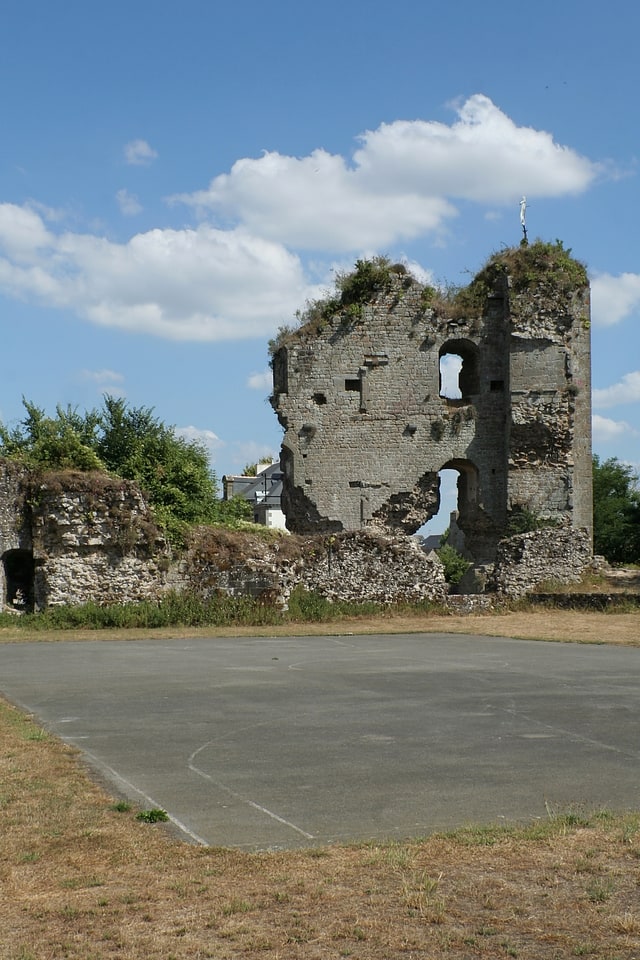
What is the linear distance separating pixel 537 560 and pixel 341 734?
19509mm

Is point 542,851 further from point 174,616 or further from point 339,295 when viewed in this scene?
point 339,295

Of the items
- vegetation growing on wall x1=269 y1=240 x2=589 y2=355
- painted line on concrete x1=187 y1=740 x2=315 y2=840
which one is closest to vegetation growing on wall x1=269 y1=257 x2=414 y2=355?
vegetation growing on wall x1=269 y1=240 x2=589 y2=355

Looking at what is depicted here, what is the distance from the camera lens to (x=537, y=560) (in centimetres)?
2720

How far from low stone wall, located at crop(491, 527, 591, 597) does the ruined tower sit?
209 centimetres

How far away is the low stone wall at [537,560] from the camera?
1061 inches

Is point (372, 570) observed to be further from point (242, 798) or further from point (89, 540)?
point (242, 798)

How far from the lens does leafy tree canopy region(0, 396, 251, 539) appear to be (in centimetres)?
2306

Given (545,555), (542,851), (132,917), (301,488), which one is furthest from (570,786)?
(301,488)

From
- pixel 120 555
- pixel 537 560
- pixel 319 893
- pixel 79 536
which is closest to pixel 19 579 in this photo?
pixel 79 536

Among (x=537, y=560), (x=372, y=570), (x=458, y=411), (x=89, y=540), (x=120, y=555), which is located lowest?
(x=372, y=570)

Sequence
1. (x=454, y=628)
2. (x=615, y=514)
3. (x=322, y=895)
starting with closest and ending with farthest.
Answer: (x=322, y=895)
(x=454, y=628)
(x=615, y=514)

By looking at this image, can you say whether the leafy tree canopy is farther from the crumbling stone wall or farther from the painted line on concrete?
the painted line on concrete

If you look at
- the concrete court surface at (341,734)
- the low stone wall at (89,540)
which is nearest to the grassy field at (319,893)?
the concrete court surface at (341,734)

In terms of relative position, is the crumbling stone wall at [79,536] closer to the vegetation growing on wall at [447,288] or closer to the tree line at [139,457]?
the tree line at [139,457]
